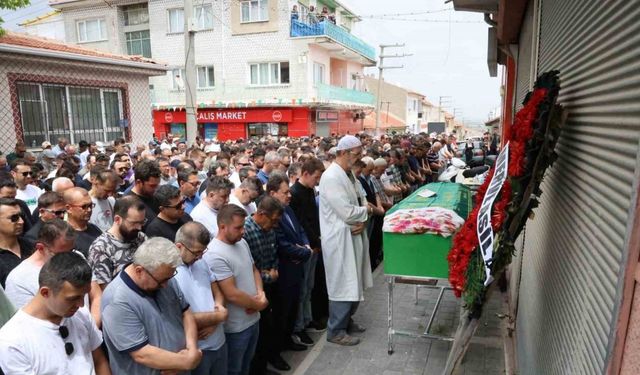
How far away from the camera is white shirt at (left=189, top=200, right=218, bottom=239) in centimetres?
Result: 438

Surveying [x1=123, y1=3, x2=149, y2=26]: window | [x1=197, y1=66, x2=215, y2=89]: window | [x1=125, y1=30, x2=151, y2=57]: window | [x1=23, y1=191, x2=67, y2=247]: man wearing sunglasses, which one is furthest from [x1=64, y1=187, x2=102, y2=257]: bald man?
[x1=123, y1=3, x2=149, y2=26]: window

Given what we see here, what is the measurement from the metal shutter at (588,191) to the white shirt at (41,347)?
2468 millimetres

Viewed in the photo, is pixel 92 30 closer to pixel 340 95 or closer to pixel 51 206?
pixel 340 95

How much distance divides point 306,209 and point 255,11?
2087 centimetres

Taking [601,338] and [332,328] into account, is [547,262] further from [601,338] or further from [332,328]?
[332,328]

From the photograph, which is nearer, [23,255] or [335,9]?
[23,255]

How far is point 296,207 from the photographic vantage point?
523cm

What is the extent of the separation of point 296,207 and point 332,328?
141 centimetres

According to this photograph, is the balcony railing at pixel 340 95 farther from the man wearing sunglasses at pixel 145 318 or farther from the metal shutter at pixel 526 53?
the man wearing sunglasses at pixel 145 318

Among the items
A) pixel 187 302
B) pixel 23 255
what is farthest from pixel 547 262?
pixel 23 255

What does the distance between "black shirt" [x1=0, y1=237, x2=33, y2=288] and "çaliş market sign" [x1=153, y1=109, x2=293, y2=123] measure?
20.4m

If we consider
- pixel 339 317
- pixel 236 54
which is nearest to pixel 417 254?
pixel 339 317

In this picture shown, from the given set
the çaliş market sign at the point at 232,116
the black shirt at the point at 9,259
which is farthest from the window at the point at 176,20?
the black shirt at the point at 9,259

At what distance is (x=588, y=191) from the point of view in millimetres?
2035
